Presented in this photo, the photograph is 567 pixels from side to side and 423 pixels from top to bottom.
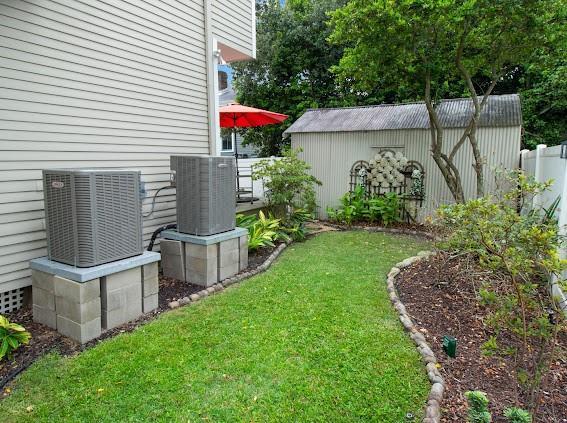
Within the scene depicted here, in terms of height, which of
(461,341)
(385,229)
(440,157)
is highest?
(440,157)

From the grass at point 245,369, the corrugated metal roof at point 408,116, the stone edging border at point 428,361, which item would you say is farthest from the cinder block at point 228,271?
the corrugated metal roof at point 408,116

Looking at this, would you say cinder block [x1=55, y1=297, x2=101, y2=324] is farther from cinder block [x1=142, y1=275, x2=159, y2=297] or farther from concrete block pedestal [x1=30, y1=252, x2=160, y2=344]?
cinder block [x1=142, y1=275, x2=159, y2=297]

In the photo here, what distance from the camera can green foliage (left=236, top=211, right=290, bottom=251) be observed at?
5945 mm

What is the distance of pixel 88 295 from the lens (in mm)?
3119

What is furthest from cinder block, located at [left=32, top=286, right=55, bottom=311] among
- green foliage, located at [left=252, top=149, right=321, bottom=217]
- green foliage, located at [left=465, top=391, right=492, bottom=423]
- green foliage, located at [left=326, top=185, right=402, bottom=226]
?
green foliage, located at [left=326, top=185, right=402, bottom=226]

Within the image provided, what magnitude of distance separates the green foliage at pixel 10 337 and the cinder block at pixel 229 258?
216 cm

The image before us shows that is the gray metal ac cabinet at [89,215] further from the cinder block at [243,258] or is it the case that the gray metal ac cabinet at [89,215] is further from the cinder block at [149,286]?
the cinder block at [243,258]

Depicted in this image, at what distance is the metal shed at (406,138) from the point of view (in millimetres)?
7578

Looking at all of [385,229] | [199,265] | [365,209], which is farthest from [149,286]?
[365,209]

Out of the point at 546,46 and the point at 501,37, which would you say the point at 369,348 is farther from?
the point at 546,46

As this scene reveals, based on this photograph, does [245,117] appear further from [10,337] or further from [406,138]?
[10,337]

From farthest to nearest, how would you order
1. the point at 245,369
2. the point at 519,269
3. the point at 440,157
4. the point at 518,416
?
the point at 440,157, the point at 245,369, the point at 519,269, the point at 518,416

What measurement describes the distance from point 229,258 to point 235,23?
14.0 ft

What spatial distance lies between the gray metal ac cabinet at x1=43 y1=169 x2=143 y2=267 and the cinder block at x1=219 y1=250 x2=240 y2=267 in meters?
1.32
